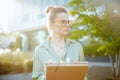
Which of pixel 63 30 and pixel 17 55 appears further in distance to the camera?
pixel 17 55

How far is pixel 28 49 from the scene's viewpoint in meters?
3.43

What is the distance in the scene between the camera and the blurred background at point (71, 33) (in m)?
3.33

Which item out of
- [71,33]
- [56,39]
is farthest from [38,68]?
[71,33]

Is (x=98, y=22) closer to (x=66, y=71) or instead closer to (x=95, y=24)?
(x=95, y=24)

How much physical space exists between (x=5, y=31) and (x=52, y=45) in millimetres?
2493

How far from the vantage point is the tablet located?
104 cm

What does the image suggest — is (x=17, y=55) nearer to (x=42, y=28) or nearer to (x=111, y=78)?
(x=42, y=28)

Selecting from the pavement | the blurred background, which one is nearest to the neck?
the blurred background

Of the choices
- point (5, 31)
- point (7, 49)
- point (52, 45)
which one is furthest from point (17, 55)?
point (52, 45)

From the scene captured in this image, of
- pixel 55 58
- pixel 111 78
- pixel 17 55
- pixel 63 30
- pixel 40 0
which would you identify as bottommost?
pixel 111 78

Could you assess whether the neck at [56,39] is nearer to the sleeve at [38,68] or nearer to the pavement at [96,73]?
the sleeve at [38,68]

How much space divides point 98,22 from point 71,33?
42cm

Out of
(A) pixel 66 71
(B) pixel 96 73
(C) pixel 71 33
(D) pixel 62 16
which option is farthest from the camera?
(B) pixel 96 73

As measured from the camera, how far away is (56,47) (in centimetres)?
119
